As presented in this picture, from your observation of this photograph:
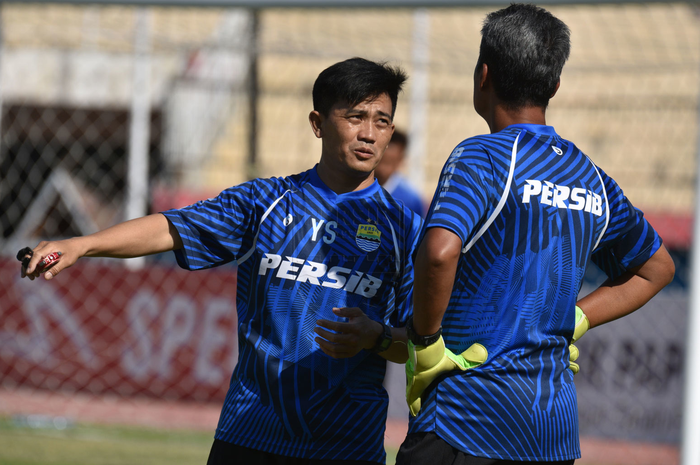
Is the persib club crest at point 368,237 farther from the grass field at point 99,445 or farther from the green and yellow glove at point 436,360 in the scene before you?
the grass field at point 99,445

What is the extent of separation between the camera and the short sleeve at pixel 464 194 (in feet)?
6.02

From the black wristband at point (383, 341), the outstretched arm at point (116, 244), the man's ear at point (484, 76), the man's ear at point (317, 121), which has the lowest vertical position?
the black wristband at point (383, 341)

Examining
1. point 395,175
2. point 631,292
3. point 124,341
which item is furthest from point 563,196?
point 124,341

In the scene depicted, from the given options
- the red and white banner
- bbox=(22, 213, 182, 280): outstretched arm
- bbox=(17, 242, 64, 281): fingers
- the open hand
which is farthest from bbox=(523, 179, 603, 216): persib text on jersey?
the red and white banner

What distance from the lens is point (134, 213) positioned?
8156 mm

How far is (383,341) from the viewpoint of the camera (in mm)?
2273

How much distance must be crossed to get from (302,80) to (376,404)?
30.6 ft

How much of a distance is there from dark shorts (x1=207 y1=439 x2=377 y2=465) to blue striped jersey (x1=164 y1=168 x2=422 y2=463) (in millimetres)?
19

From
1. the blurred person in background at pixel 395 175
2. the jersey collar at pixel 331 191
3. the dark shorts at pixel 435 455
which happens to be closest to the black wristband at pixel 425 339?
the dark shorts at pixel 435 455

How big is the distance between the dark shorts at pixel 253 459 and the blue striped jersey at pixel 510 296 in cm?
42

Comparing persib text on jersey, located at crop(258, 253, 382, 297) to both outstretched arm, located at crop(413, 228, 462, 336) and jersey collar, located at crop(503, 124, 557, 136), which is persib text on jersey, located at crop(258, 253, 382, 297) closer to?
outstretched arm, located at crop(413, 228, 462, 336)

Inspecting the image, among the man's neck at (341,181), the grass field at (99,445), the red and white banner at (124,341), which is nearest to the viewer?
the man's neck at (341,181)

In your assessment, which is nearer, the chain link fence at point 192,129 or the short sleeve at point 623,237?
the short sleeve at point 623,237

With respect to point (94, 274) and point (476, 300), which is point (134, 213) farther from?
point (476, 300)
